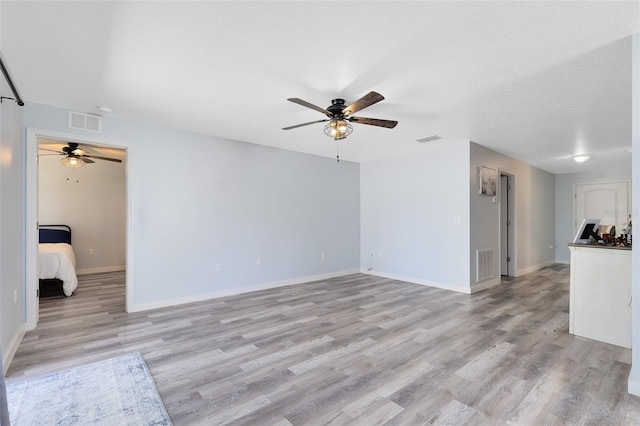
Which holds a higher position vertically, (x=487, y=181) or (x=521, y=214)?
(x=487, y=181)

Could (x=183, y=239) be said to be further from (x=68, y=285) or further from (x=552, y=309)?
(x=552, y=309)

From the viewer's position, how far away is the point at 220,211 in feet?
15.3

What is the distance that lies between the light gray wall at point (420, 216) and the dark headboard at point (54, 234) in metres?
5.98

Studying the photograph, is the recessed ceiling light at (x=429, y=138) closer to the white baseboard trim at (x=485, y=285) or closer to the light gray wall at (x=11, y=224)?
the white baseboard trim at (x=485, y=285)

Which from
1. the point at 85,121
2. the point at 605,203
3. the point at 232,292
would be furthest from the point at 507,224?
the point at 85,121

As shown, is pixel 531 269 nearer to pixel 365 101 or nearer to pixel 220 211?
pixel 365 101

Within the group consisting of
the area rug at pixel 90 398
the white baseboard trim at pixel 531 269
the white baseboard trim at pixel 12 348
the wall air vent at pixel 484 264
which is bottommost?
the white baseboard trim at pixel 531 269

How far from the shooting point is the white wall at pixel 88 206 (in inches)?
236

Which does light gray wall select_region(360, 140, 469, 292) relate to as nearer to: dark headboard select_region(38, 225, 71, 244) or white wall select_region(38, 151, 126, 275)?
white wall select_region(38, 151, 126, 275)

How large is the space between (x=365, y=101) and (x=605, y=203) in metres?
8.04

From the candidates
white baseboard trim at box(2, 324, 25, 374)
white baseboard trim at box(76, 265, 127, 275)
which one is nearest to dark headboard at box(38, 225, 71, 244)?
white baseboard trim at box(76, 265, 127, 275)

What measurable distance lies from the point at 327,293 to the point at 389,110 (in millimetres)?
2904

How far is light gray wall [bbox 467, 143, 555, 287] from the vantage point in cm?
494

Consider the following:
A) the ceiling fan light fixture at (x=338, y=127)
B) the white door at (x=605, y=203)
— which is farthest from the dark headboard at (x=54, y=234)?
the white door at (x=605, y=203)
